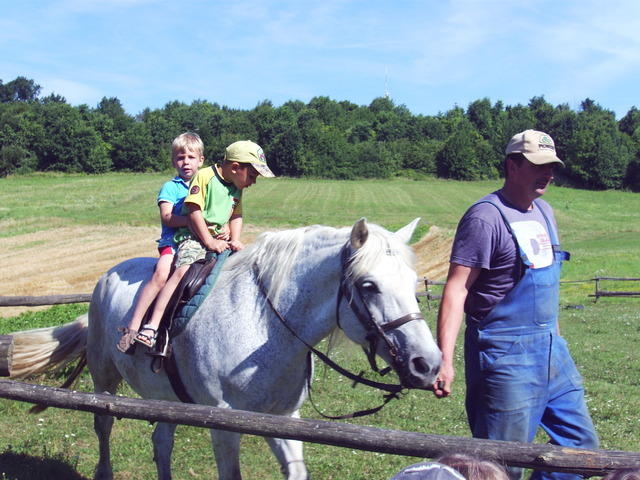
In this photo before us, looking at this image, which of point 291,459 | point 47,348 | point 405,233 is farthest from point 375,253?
point 47,348

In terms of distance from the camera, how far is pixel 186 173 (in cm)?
591

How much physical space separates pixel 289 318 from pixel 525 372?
1.56 metres

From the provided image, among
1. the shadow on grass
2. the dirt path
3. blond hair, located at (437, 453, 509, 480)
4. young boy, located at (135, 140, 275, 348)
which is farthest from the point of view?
the dirt path

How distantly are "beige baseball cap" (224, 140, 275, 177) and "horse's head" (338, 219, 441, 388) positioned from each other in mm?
1195

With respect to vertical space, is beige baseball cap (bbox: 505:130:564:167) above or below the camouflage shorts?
above

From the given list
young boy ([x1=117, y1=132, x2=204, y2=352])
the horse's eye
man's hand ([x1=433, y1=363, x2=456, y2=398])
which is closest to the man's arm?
man's hand ([x1=433, y1=363, x2=456, y2=398])

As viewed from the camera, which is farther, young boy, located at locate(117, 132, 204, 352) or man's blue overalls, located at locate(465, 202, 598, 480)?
young boy, located at locate(117, 132, 204, 352)

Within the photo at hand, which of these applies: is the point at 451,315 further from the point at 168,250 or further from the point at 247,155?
the point at 168,250

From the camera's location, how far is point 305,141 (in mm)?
101625

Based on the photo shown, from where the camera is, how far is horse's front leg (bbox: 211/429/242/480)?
15.2 ft

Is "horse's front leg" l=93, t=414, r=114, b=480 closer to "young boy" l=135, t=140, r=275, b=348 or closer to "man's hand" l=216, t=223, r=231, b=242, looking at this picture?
"young boy" l=135, t=140, r=275, b=348

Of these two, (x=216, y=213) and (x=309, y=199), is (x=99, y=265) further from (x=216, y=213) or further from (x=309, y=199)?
(x=309, y=199)

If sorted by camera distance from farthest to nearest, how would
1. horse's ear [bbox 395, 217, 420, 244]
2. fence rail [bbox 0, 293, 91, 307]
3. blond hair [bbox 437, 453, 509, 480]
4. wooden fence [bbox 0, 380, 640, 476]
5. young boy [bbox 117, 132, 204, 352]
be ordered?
fence rail [bbox 0, 293, 91, 307]
young boy [bbox 117, 132, 204, 352]
horse's ear [bbox 395, 217, 420, 244]
wooden fence [bbox 0, 380, 640, 476]
blond hair [bbox 437, 453, 509, 480]

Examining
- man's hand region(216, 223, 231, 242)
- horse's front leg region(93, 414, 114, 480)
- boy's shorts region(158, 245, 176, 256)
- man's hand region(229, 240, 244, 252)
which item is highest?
man's hand region(216, 223, 231, 242)
